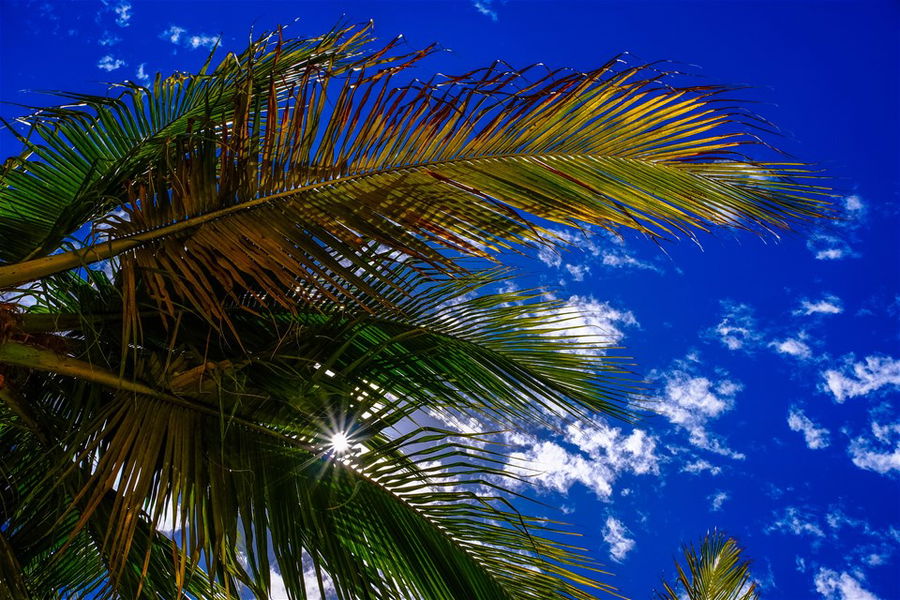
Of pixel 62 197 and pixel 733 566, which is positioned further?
pixel 733 566

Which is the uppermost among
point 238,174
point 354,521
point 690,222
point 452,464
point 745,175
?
point 745,175

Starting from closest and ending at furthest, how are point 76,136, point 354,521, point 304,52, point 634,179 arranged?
point 634,179 → point 354,521 → point 76,136 → point 304,52

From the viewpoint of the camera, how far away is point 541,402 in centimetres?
262

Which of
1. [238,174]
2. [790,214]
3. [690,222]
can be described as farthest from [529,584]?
[238,174]

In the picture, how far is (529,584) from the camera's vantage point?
196cm

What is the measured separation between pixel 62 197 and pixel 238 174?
1566 millimetres

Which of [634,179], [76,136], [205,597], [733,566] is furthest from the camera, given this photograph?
[733,566]

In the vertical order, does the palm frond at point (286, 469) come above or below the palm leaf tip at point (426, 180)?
below

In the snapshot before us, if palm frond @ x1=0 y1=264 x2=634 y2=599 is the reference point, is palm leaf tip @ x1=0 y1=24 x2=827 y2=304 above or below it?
above

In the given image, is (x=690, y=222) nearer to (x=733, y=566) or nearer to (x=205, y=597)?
(x=205, y=597)

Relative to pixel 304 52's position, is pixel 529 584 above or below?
below

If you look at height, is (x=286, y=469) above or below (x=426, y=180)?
below

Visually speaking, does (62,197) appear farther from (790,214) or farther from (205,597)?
(790,214)

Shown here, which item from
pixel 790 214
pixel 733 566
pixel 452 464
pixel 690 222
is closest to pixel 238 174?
pixel 452 464
